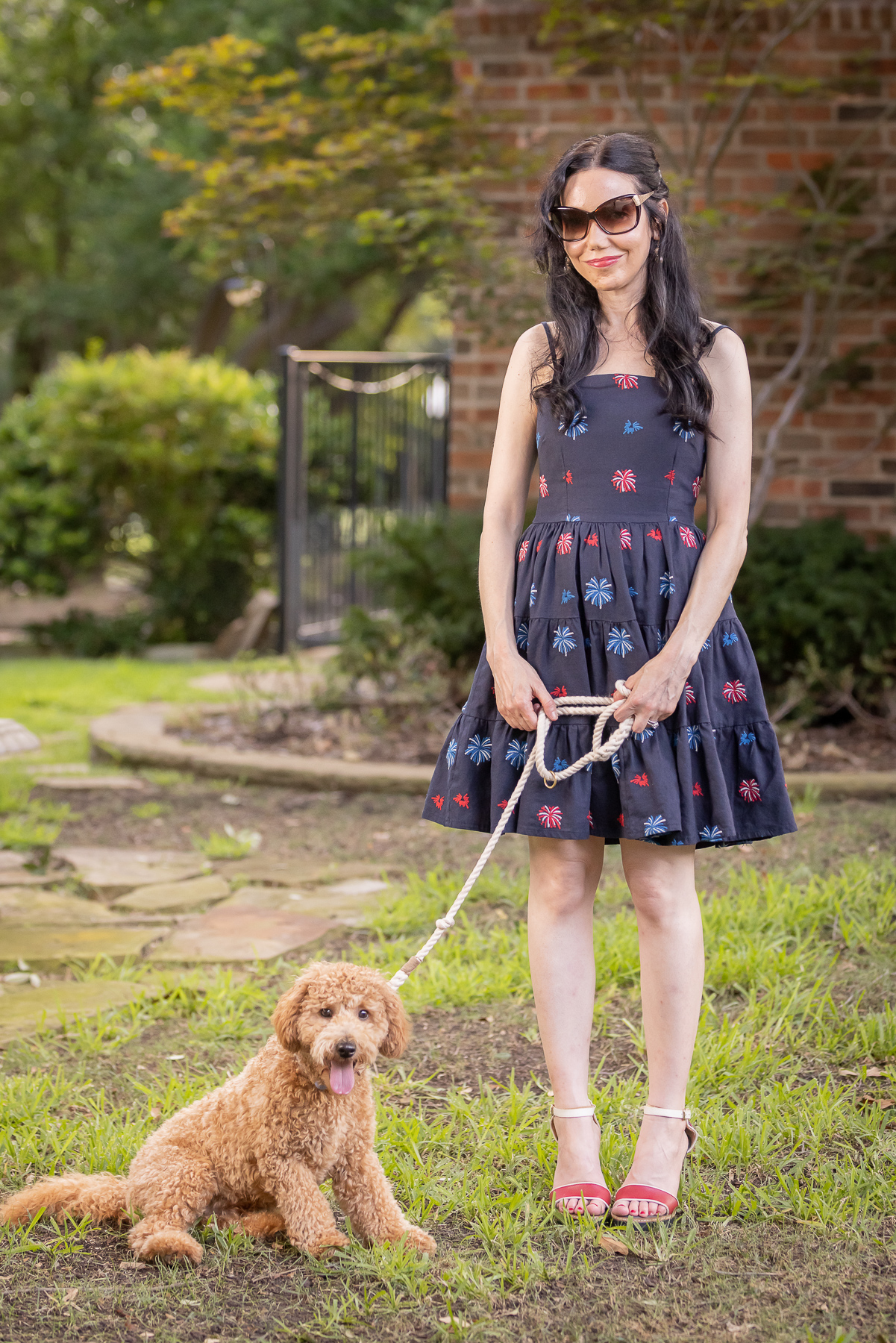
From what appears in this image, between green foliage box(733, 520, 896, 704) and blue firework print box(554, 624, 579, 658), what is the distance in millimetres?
3331

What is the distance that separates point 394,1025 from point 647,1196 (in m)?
0.57

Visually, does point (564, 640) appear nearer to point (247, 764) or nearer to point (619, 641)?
point (619, 641)

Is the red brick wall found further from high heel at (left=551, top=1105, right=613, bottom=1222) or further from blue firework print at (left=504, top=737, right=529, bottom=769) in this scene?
high heel at (left=551, top=1105, right=613, bottom=1222)

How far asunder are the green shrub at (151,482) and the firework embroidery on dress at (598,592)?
797 cm

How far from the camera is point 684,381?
2262mm

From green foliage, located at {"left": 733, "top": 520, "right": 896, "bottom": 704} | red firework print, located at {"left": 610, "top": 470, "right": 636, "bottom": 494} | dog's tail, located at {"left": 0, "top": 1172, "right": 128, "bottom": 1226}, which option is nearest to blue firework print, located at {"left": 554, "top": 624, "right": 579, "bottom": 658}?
red firework print, located at {"left": 610, "top": 470, "right": 636, "bottom": 494}

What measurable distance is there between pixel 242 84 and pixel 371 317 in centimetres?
1879

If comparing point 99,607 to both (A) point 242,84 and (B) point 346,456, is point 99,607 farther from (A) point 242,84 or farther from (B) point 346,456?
(A) point 242,84

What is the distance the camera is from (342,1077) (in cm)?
201

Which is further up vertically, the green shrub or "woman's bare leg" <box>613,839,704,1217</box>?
the green shrub

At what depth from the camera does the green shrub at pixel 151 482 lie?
9.94 m

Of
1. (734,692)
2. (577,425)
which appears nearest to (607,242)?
(577,425)

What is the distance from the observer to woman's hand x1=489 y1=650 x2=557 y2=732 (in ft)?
7.32

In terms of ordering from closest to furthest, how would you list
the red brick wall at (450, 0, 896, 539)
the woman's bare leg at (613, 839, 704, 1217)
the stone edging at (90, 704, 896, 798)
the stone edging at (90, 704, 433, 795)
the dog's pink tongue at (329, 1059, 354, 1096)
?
the dog's pink tongue at (329, 1059, 354, 1096), the woman's bare leg at (613, 839, 704, 1217), the stone edging at (90, 704, 896, 798), the stone edging at (90, 704, 433, 795), the red brick wall at (450, 0, 896, 539)
